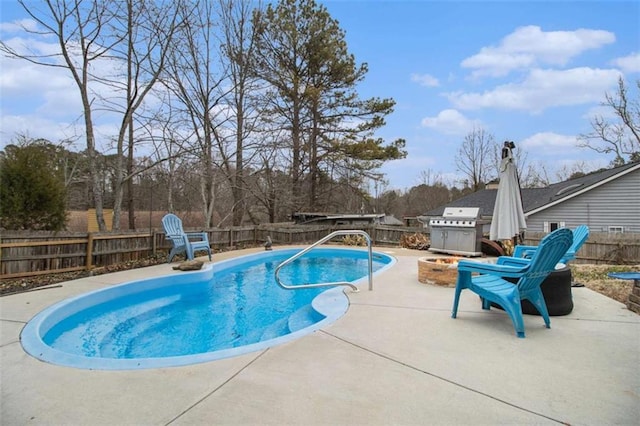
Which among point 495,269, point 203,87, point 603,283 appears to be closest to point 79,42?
point 203,87

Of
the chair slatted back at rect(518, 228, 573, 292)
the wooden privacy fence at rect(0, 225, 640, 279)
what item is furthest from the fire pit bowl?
the wooden privacy fence at rect(0, 225, 640, 279)

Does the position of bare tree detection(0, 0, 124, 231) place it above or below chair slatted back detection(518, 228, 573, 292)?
above

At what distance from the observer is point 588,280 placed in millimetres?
5000

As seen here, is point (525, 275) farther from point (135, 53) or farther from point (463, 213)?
point (135, 53)

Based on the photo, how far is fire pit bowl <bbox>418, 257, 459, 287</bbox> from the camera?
4.60m

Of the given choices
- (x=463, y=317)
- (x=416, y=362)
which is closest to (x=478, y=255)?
(x=463, y=317)

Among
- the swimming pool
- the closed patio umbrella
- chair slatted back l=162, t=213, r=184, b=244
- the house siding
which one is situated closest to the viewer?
the swimming pool

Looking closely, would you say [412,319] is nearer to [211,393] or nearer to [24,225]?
[211,393]

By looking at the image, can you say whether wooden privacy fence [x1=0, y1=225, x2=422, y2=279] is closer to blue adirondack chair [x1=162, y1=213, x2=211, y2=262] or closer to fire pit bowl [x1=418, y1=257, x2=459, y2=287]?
blue adirondack chair [x1=162, y1=213, x2=211, y2=262]

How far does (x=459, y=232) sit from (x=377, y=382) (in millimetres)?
7305

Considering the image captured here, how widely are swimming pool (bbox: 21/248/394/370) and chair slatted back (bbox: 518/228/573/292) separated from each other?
67.8 inches

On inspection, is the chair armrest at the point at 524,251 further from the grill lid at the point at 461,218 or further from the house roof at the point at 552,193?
the house roof at the point at 552,193

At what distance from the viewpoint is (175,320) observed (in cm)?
435

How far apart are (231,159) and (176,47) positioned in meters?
3.80
